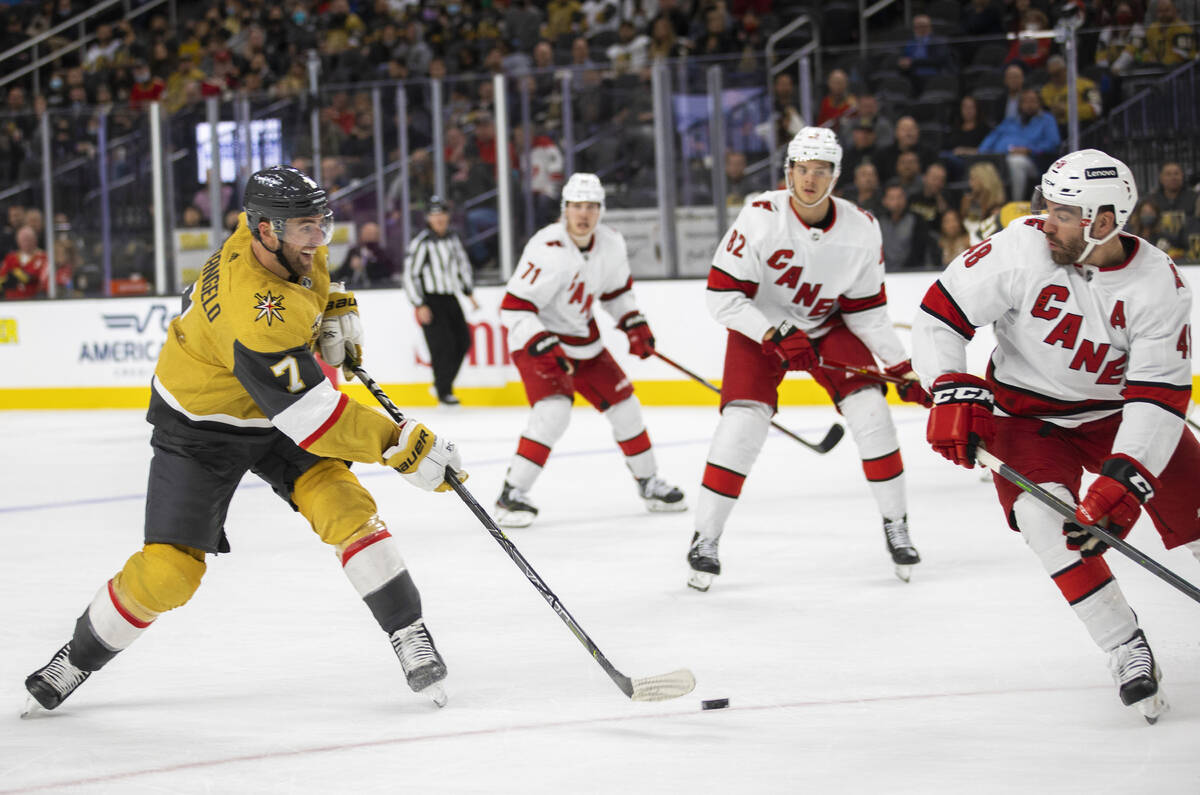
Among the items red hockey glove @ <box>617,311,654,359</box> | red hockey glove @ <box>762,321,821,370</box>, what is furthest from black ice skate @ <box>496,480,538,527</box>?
red hockey glove @ <box>762,321,821,370</box>

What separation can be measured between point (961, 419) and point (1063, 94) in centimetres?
610

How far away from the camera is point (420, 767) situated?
267cm

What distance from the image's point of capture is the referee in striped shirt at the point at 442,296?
901 centimetres

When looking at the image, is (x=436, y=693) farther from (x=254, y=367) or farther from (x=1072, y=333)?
(x=1072, y=333)

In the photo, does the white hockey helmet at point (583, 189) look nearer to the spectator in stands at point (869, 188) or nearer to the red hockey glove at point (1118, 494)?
the red hockey glove at point (1118, 494)

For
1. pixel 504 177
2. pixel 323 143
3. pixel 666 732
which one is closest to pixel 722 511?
pixel 666 732

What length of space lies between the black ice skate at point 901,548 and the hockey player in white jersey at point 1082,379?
1203mm

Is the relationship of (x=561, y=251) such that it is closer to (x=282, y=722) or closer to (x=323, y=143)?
(x=282, y=722)

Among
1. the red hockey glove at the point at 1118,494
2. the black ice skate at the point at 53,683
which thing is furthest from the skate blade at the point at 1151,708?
the black ice skate at the point at 53,683

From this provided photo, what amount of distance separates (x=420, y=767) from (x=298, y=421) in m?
0.68

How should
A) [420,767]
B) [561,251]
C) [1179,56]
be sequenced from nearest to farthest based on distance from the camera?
[420,767] < [561,251] < [1179,56]

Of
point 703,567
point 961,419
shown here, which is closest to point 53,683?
point 703,567

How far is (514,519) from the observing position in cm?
532

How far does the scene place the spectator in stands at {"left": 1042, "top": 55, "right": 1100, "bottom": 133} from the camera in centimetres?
834
